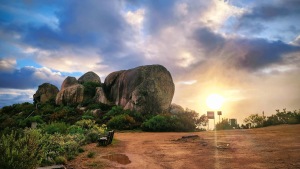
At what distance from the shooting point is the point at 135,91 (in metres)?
29.2

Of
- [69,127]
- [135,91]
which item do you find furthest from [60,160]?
[135,91]

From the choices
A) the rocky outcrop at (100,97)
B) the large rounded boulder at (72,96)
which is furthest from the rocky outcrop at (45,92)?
the rocky outcrop at (100,97)

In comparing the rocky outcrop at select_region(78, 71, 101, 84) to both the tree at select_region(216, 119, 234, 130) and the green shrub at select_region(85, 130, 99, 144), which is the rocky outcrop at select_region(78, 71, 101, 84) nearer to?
the tree at select_region(216, 119, 234, 130)

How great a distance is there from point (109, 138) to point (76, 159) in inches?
142

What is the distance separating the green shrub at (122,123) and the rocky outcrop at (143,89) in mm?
4485

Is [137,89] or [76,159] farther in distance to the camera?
[137,89]

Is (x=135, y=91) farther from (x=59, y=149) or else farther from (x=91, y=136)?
(x=59, y=149)

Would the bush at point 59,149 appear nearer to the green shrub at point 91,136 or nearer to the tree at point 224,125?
the green shrub at point 91,136

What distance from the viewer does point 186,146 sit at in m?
13.0

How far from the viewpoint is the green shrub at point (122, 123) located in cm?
2264

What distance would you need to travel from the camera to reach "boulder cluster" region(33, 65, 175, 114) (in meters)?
28.6

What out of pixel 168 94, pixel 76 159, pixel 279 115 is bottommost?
pixel 76 159

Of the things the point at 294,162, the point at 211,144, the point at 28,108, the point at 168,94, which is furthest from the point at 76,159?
the point at 28,108

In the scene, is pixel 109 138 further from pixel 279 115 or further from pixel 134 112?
pixel 279 115
